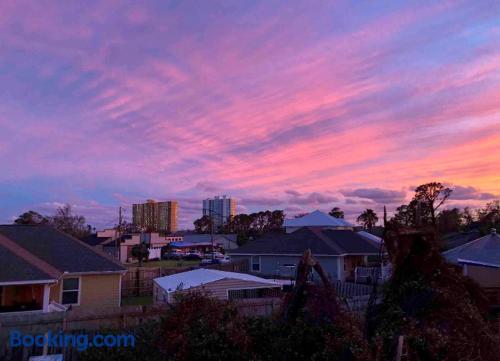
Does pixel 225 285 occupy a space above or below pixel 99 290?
above

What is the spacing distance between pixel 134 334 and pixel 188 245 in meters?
Result: 82.0

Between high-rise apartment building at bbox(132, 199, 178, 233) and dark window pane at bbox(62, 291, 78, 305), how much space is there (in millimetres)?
111324

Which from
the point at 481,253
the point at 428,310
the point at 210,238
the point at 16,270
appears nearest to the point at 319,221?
the point at 481,253

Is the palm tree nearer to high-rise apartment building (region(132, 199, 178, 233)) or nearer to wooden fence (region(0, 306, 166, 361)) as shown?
high-rise apartment building (region(132, 199, 178, 233))

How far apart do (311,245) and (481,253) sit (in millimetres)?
15804

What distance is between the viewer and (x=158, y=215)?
466 ft

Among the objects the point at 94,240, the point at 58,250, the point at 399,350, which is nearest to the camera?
the point at 399,350

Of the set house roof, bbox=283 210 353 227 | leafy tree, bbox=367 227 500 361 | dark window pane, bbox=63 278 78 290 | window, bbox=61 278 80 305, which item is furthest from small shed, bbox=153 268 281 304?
house roof, bbox=283 210 353 227

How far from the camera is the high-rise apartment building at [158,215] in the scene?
133625mm

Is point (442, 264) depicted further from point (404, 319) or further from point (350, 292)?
point (350, 292)

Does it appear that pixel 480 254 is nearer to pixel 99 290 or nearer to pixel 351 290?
pixel 351 290

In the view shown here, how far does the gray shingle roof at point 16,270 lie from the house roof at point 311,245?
21.1 meters

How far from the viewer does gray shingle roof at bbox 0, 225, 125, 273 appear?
829 inches

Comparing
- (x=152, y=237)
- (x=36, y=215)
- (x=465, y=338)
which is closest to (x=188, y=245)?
(x=152, y=237)
